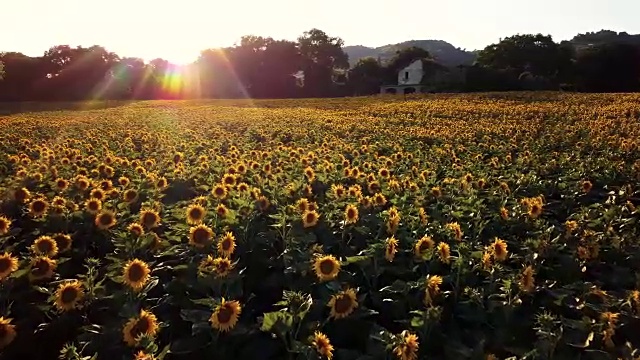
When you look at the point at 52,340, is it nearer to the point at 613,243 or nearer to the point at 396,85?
the point at 613,243

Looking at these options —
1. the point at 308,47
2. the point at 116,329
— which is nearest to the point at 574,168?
the point at 116,329

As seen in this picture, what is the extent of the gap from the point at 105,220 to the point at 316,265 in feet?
7.92

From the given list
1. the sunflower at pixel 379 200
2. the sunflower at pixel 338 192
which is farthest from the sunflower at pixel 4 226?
the sunflower at pixel 379 200

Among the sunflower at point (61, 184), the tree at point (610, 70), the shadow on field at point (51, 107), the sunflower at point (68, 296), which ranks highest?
the tree at point (610, 70)

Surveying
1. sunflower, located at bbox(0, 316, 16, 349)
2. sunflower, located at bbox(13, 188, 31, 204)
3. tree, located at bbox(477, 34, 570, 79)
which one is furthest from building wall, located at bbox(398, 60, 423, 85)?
sunflower, located at bbox(0, 316, 16, 349)

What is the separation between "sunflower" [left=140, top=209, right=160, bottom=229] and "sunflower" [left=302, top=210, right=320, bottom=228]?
137 cm

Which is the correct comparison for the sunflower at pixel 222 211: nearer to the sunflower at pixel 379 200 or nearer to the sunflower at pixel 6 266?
the sunflower at pixel 379 200

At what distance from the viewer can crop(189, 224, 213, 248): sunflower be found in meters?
4.73

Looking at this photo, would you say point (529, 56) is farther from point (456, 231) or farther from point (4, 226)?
point (4, 226)

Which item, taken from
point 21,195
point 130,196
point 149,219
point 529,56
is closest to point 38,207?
point 21,195

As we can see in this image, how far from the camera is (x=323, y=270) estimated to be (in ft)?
13.7

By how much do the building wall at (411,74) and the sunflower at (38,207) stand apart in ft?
202

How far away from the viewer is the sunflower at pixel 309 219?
5.27m

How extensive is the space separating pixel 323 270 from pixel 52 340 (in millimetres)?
2037
